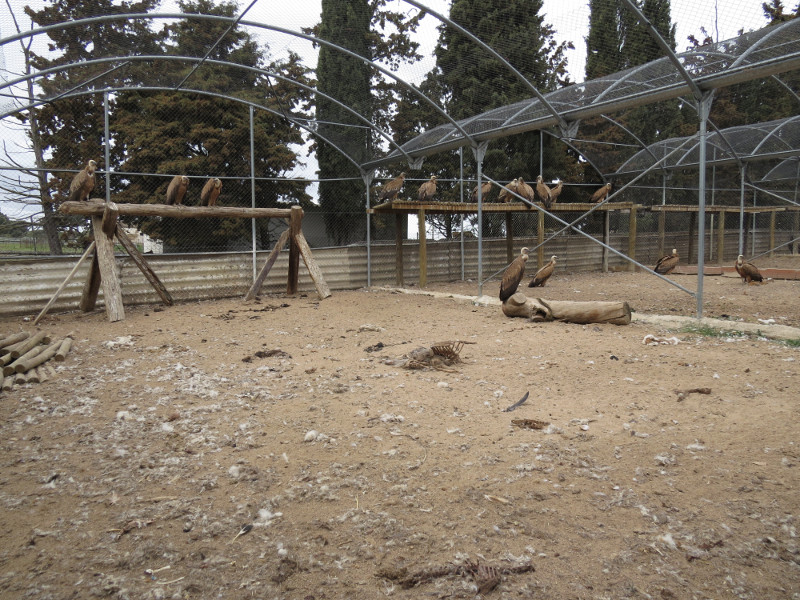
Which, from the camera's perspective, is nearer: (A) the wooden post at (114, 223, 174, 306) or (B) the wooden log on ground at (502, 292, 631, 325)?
(B) the wooden log on ground at (502, 292, 631, 325)

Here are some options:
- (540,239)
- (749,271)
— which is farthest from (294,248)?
(749,271)

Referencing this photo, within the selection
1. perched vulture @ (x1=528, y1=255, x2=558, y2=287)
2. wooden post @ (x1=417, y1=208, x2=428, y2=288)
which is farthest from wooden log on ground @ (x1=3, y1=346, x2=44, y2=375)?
perched vulture @ (x1=528, y1=255, x2=558, y2=287)

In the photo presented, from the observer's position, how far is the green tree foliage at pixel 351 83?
41.7 ft

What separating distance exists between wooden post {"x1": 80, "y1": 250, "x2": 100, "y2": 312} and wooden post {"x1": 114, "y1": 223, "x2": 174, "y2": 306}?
44cm

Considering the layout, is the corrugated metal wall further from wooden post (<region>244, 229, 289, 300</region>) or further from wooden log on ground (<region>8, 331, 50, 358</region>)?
wooden log on ground (<region>8, 331, 50, 358</region>)

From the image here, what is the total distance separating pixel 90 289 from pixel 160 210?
163 centimetres

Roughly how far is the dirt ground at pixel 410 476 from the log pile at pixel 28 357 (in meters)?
0.24

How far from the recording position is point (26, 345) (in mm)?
5090

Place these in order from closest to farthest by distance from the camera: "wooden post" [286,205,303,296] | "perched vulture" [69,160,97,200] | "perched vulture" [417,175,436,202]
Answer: "perched vulture" [69,160,97,200] < "wooden post" [286,205,303,296] < "perched vulture" [417,175,436,202]

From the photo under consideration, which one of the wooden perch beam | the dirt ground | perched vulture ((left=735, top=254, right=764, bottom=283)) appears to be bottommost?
the dirt ground

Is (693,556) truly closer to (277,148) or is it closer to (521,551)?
(521,551)

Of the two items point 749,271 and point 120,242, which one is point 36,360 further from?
point 749,271

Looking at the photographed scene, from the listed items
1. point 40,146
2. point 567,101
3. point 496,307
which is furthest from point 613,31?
point 40,146

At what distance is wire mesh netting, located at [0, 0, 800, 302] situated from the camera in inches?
318
